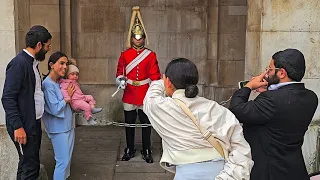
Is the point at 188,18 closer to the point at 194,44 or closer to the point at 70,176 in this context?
the point at 194,44

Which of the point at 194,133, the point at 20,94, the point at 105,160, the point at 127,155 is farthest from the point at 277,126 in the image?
the point at 105,160

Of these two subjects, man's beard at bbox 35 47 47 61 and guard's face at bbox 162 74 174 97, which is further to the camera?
man's beard at bbox 35 47 47 61

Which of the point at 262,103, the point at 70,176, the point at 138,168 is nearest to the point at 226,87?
the point at 138,168

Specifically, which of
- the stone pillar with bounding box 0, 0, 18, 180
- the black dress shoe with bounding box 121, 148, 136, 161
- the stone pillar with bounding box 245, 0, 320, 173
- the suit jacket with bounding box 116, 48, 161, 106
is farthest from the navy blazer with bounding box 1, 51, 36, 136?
the stone pillar with bounding box 245, 0, 320, 173

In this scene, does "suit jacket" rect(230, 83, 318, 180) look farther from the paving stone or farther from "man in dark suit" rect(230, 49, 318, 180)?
the paving stone

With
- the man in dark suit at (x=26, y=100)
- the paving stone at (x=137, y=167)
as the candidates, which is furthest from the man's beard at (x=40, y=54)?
the paving stone at (x=137, y=167)

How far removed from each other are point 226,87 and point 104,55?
2.09 metres

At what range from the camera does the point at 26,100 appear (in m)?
4.00

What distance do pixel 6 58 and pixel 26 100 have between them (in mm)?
974

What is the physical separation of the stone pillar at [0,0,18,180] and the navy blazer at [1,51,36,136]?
83 cm

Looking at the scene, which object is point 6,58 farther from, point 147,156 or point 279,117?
point 279,117

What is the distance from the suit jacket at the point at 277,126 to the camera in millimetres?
3062

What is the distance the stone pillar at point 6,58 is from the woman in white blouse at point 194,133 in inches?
95.6

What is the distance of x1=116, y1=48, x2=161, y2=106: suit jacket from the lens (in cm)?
598
